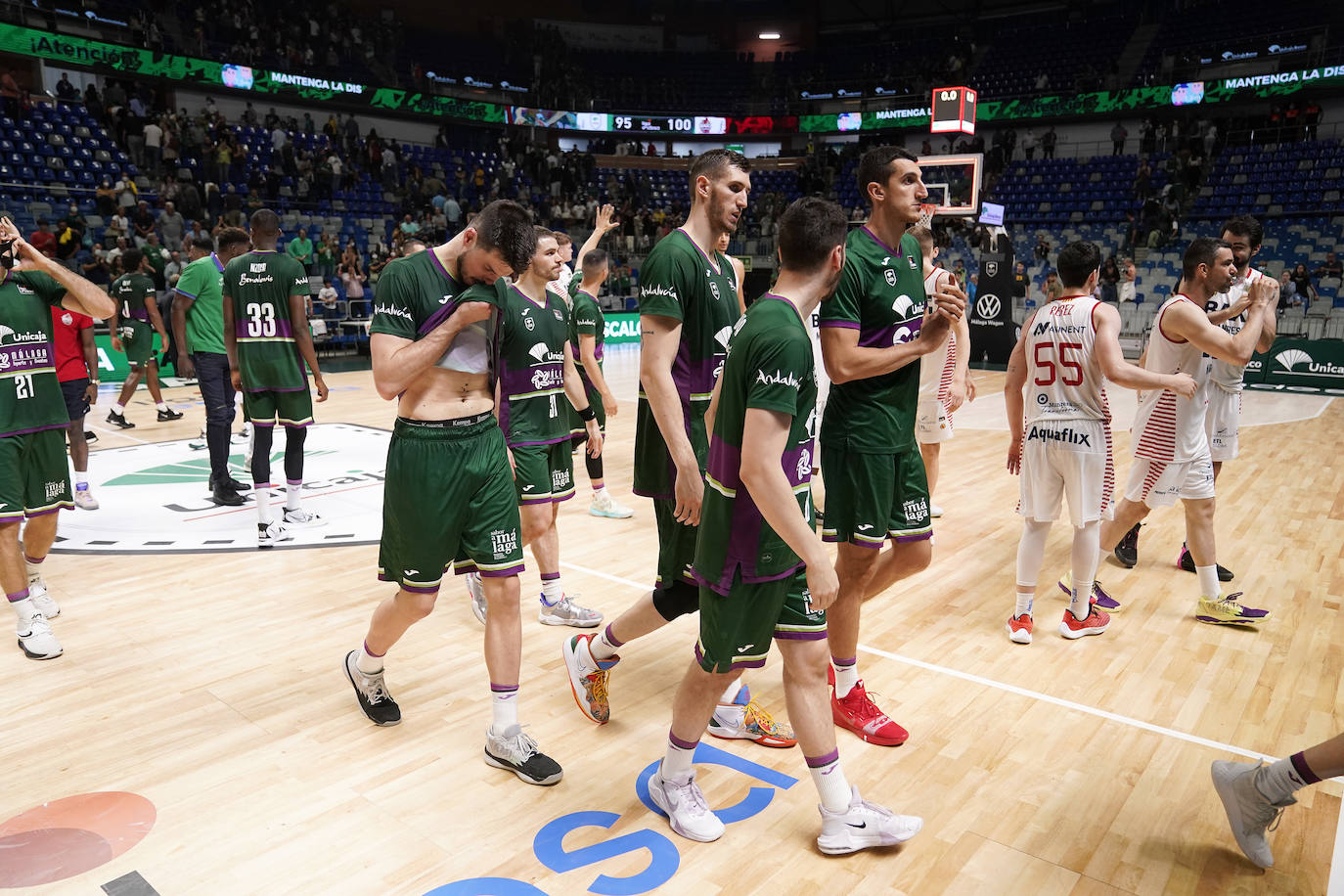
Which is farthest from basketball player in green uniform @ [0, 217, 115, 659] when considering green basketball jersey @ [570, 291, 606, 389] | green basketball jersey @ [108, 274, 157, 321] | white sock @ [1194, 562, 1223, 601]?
green basketball jersey @ [108, 274, 157, 321]

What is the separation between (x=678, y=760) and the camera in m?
2.94

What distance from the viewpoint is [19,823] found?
300 centimetres

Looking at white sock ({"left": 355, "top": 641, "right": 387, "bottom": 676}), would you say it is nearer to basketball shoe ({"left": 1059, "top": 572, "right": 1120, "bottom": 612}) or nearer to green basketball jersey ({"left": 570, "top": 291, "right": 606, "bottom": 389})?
green basketball jersey ({"left": 570, "top": 291, "right": 606, "bottom": 389})

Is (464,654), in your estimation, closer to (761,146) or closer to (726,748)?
(726,748)

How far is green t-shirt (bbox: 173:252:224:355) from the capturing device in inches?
285

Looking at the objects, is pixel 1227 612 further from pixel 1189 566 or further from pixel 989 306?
pixel 989 306

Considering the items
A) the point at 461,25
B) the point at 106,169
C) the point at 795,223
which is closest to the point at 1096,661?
the point at 795,223

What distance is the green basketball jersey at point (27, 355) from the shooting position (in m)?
4.29

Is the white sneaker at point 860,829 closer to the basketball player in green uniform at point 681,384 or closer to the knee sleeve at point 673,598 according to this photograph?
the basketball player in green uniform at point 681,384

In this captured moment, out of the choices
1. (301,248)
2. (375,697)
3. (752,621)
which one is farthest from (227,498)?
(301,248)

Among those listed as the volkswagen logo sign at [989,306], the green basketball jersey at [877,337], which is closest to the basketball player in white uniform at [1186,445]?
the green basketball jersey at [877,337]

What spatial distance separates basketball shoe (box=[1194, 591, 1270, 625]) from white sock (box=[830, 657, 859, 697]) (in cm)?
255

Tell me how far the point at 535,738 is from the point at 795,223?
227cm

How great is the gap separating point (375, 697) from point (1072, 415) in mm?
3535
